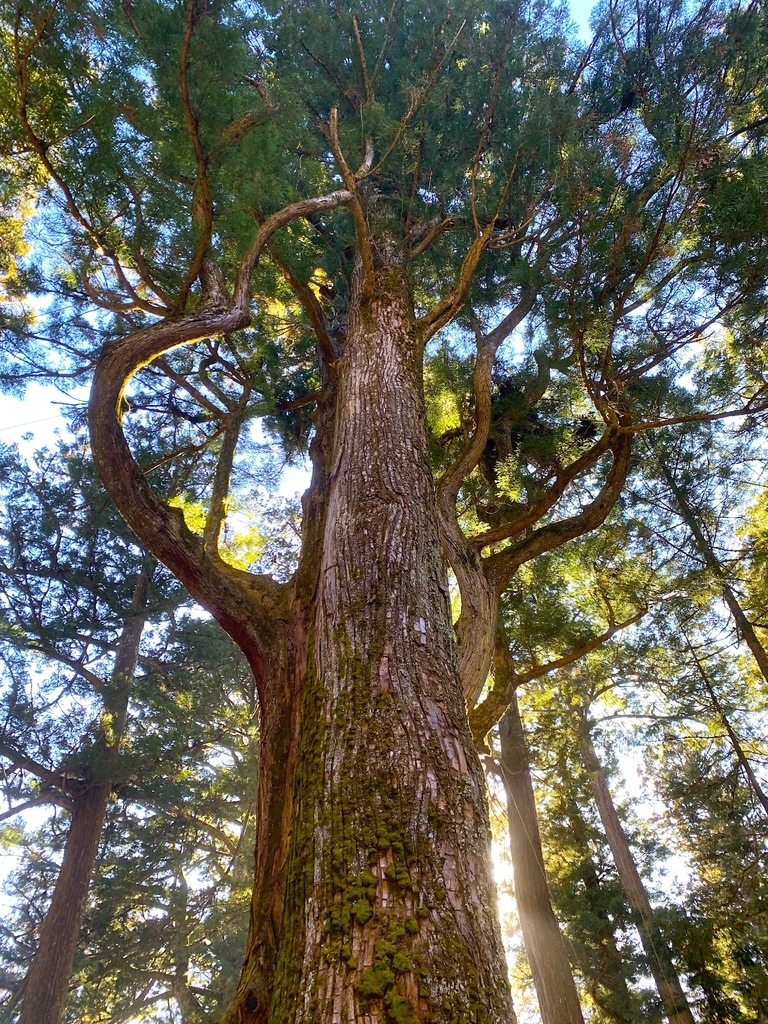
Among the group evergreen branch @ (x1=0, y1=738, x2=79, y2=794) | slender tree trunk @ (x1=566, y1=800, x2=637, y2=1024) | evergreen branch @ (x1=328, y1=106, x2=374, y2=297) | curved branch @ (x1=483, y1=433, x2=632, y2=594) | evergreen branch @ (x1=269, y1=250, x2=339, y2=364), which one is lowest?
slender tree trunk @ (x1=566, y1=800, x2=637, y2=1024)

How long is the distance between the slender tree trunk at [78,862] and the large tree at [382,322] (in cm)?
346

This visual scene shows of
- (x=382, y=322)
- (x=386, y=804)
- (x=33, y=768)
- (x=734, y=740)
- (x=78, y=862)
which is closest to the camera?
(x=386, y=804)

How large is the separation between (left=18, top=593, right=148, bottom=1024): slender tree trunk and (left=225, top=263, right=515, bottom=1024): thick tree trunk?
19.3ft

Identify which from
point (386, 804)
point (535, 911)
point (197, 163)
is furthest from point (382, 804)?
point (535, 911)

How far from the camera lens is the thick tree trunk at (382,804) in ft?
3.63

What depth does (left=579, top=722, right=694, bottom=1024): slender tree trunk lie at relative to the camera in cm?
578

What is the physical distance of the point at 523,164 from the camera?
4633mm

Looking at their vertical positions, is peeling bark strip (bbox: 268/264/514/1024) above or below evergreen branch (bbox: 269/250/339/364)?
below

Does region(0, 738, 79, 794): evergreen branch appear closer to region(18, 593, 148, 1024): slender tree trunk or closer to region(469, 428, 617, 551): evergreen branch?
region(18, 593, 148, 1024): slender tree trunk

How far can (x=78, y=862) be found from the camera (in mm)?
6711

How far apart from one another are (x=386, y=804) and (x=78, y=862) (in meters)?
7.18

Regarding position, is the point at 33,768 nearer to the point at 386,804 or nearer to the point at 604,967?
the point at 386,804

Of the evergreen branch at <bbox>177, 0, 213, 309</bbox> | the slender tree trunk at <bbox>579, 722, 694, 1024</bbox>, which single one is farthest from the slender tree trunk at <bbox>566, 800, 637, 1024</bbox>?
the evergreen branch at <bbox>177, 0, 213, 309</bbox>

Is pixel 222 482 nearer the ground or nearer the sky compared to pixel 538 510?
nearer the sky
